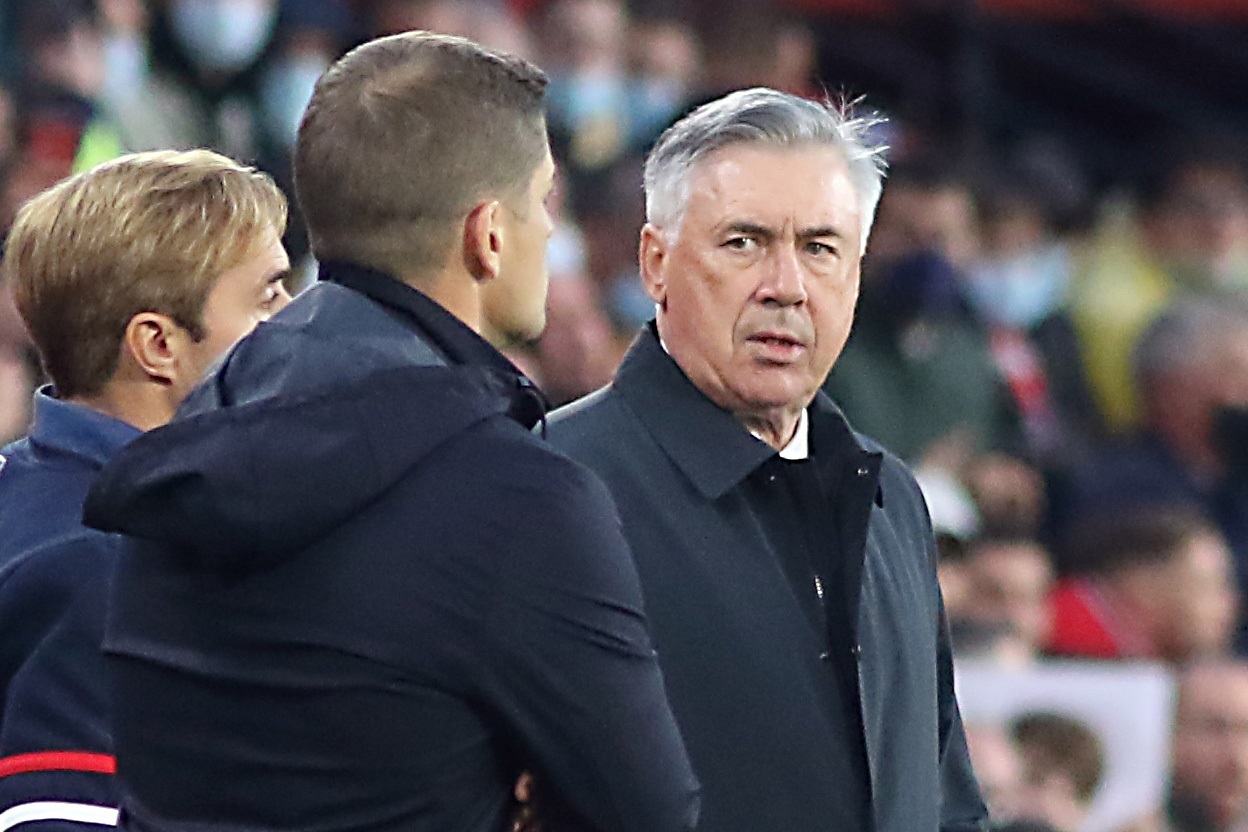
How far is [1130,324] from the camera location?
8078 millimetres

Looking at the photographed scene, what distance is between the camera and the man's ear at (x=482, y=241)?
204 centimetres

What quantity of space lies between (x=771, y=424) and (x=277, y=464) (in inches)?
40.6

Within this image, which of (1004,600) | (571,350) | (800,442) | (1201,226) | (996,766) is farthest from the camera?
(1201,226)

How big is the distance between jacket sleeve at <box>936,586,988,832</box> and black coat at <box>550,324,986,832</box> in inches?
1.3

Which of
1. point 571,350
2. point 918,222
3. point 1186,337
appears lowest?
point 1186,337

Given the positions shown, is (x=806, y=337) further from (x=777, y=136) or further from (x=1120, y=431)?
(x=1120, y=431)

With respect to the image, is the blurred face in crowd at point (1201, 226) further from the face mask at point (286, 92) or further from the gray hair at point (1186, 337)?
the face mask at point (286, 92)

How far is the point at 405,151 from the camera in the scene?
201cm

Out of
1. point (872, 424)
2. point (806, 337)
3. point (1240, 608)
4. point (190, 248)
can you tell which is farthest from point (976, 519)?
point (190, 248)

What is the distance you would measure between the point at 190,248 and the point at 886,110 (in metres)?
6.53

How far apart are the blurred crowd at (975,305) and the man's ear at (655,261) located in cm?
177

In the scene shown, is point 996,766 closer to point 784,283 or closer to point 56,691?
point 784,283

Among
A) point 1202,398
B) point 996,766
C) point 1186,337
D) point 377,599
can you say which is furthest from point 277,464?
point 1186,337

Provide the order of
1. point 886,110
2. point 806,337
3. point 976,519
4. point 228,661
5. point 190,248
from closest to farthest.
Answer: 1. point 228,661
2. point 190,248
3. point 806,337
4. point 976,519
5. point 886,110
